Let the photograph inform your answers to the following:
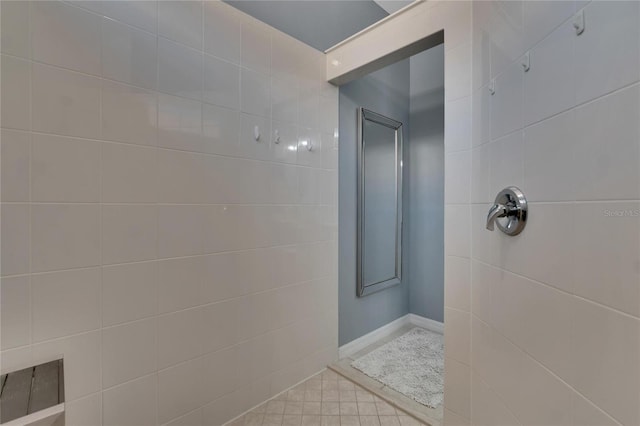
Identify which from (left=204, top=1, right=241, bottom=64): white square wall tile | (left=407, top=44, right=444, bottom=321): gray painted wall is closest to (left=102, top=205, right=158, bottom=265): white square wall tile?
(left=204, top=1, right=241, bottom=64): white square wall tile

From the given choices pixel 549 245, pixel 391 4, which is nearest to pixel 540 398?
pixel 549 245

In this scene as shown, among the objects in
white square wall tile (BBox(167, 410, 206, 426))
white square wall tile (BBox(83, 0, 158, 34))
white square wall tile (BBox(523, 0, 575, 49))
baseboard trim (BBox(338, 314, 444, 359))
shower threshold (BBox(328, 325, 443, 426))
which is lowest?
shower threshold (BBox(328, 325, 443, 426))

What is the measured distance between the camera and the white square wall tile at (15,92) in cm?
91

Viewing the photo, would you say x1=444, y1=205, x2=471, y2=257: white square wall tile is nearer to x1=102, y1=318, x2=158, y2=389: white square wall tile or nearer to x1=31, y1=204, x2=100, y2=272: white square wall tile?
x1=102, y1=318, x2=158, y2=389: white square wall tile

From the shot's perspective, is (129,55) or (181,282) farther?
(181,282)

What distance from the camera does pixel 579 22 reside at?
71 cm

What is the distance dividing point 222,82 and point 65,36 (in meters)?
0.58

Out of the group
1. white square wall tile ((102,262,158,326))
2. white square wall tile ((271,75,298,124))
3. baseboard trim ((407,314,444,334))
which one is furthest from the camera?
baseboard trim ((407,314,444,334))

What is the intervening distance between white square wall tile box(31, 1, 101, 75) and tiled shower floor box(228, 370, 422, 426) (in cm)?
174

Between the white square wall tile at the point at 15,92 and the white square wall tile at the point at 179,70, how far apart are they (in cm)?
41

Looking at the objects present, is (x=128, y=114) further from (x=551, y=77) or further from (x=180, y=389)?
(x=551, y=77)

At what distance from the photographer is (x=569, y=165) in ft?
2.46

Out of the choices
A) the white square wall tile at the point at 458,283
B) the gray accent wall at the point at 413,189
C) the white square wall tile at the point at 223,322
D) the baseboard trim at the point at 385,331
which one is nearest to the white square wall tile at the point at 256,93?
the gray accent wall at the point at 413,189

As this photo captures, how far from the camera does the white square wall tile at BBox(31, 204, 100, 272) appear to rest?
971mm
